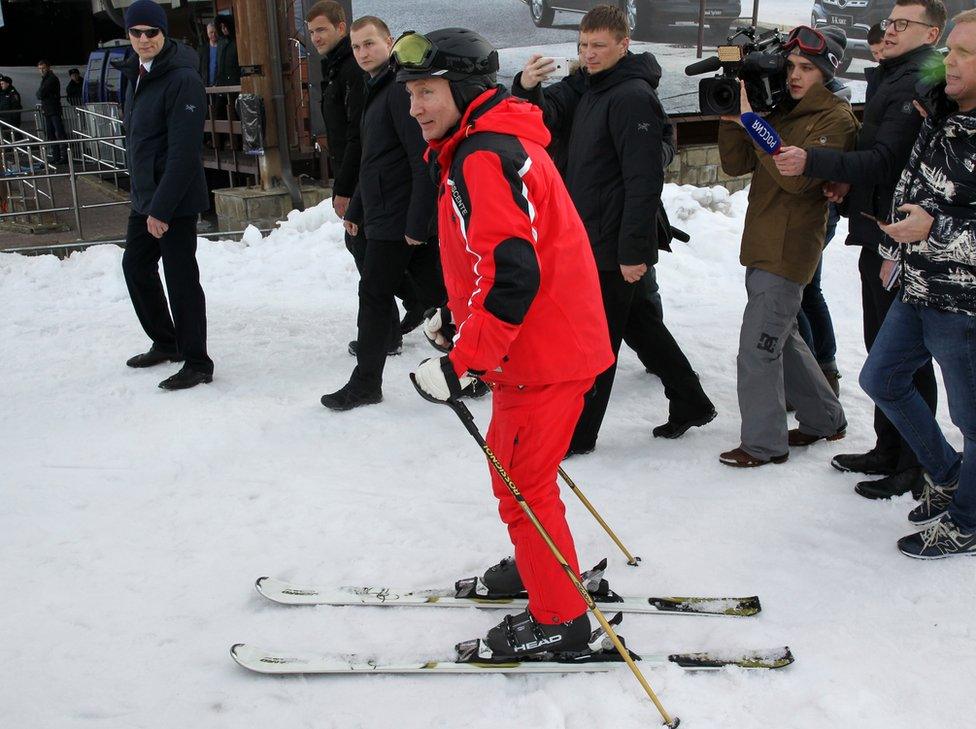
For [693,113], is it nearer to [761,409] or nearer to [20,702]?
[761,409]

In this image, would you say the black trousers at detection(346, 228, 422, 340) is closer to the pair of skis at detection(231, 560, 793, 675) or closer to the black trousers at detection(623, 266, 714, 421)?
the black trousers at detection(623, 266, 714, 421)

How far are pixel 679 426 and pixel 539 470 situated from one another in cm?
200

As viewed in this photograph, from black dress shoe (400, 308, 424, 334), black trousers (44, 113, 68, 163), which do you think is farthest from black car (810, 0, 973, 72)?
black trousers (44, 113, 68, 163)

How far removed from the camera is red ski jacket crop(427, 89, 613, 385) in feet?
7.65

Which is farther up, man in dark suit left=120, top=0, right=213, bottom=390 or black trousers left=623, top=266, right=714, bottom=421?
man in dark suit left=120, top=0, right=213, bottom=390

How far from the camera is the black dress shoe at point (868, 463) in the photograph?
3.89 meters

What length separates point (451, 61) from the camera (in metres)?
2.53

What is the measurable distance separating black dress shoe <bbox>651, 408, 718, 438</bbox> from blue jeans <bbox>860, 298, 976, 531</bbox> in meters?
1.11

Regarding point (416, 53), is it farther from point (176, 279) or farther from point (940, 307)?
point (176, 279)

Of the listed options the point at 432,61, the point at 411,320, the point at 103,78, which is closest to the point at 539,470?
the point at 432,61

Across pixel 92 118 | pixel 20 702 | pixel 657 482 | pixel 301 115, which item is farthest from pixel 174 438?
pixel 92 118

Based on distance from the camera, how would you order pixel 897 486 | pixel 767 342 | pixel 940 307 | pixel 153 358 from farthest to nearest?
pixel 153 358 < pixel 767 342 < pixel 897 486 < pixel 940 307

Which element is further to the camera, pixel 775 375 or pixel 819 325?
pixel 819 325

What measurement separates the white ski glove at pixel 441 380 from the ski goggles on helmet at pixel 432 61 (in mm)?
827
